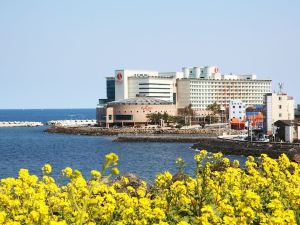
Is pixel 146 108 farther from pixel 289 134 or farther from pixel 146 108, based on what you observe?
pixel 289 134

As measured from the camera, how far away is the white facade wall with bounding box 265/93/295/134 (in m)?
86.7

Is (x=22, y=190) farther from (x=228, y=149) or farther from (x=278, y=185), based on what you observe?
(x=228, y=149)

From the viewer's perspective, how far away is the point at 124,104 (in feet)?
496

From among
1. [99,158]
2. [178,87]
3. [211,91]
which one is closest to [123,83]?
[178,87]

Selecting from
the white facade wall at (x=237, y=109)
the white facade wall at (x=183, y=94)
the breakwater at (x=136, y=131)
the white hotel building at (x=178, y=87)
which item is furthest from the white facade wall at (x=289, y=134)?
the white facade wall at (x=183, y=94)

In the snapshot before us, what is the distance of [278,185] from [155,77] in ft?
545

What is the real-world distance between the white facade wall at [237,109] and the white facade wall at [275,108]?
4801 cm

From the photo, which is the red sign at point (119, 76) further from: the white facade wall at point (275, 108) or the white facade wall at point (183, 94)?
the white facade wall at point (275, 108)

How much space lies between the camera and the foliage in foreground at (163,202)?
10.5 m

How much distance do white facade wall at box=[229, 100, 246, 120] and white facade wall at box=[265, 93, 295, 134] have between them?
4801 cm

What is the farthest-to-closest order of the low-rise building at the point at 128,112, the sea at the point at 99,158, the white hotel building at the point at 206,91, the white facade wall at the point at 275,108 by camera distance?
the white hotel building at the point at 206,91
the low-rise building at the point at 128,112
the white facade wall at the point at 275,108
the sea at the point at 99,158

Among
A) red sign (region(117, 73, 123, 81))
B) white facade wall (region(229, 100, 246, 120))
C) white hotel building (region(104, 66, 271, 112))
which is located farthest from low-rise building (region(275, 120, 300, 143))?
red sign (region(117, 73, 123, 81))

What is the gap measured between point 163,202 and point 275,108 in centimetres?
7600

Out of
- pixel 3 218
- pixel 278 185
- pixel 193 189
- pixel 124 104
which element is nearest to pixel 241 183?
pixel 278 185
